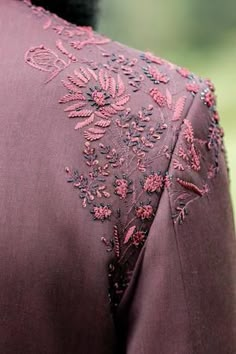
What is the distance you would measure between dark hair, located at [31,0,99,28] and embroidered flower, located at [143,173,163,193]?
257 millimetres

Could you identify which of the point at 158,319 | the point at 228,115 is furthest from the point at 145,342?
the point at 228,115

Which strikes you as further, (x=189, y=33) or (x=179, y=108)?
(x=189, y=33)

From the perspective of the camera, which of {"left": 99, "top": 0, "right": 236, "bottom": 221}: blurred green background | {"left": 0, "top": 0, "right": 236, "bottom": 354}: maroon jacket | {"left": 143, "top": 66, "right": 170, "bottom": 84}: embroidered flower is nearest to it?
{"left": 0, "top": 0, "right": 236, "bottom": 354}: maroon jacket

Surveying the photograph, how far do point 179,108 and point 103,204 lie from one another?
0.50 feet

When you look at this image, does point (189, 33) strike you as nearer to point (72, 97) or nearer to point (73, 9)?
point (73, 9)

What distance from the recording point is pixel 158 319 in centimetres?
98

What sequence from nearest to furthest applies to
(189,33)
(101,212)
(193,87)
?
(101,212) → (193,87) → (189,33)

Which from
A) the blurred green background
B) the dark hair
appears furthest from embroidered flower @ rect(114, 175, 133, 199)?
the blurred green background

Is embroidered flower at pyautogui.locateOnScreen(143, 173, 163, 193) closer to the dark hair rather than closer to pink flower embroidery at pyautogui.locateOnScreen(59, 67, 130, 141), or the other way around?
pink flower embroidery at pyautogui.locateOnScreen(59, 67, 130, 141)

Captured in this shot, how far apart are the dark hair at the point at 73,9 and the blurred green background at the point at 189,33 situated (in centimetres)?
329

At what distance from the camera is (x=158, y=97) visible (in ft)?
3.34

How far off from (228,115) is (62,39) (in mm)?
3374

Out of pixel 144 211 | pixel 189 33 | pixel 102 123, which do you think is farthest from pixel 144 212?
pixel 189 33

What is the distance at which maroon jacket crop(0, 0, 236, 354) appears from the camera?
36.4 inches
